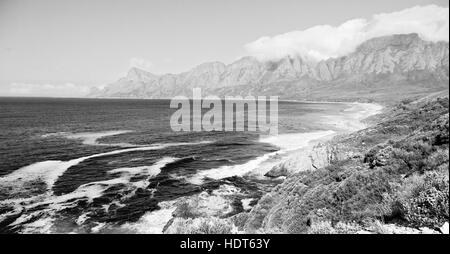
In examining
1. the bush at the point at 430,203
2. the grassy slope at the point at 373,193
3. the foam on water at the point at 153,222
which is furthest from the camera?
the foam on water at the point at 153,222

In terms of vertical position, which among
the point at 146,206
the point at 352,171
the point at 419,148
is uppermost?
the point at 419,148

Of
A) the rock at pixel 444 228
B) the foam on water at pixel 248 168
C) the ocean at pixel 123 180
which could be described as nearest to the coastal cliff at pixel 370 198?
the rock at pixel 444 228

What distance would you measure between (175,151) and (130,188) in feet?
60.8

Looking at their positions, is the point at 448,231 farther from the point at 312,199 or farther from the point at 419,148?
the point at 312,199

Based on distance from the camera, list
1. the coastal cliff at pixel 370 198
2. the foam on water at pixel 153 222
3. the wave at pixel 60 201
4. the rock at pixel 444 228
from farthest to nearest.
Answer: the wave at pixel 60 201 → the foam on water at pixel 153 222 → the coastal cliff at pixel 370 198 → the rock at pixel 444 228

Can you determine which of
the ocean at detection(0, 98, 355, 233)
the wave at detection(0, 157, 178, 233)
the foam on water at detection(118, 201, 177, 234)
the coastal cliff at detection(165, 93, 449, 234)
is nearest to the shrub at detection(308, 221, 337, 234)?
the coastal cliff at detection(165, 93, 449, 234)

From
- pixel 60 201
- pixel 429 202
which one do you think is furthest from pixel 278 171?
pixel 429 202

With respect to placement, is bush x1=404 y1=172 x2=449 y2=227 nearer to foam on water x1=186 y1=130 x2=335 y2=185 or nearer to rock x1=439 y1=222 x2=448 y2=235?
rock x1=439 y1=222 x2=448 y2=235

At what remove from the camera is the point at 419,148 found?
13.1 meters

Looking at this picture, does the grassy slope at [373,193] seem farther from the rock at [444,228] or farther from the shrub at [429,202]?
the rock at [444,228]

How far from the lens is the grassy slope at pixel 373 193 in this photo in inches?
362

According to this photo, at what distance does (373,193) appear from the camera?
40.8 ft
